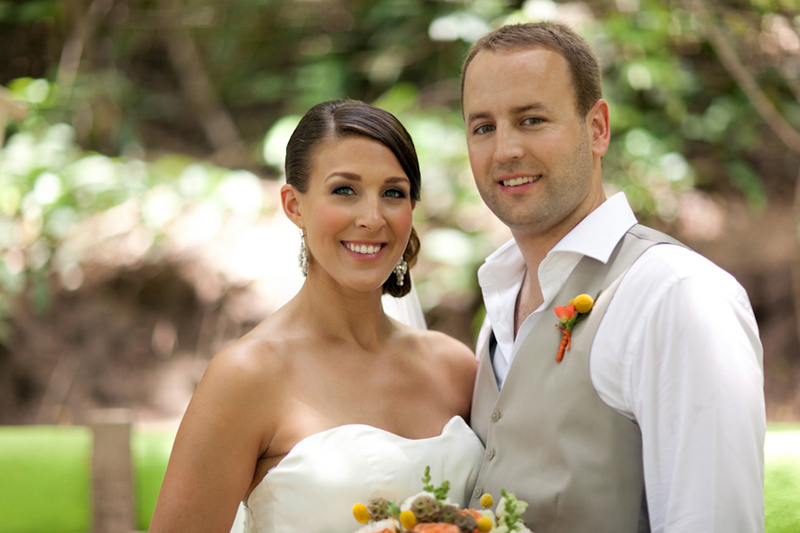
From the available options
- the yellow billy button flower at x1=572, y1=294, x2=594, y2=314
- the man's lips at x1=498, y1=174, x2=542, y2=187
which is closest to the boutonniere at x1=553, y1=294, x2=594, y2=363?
the yellow billy button flower at x1=572, y1=294, x2=594, y2=314

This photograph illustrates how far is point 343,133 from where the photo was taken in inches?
78.3

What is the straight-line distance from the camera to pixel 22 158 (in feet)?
17.1

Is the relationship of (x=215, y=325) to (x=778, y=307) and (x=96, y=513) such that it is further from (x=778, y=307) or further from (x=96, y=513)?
(x=778, y=307)

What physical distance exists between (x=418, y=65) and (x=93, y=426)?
4.41 meters

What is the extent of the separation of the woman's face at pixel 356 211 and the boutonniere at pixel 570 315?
0.58m

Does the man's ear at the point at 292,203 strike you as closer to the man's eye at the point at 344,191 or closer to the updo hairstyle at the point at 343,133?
the updo hairstyle at the point at 343,133

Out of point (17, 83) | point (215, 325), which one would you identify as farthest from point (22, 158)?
point (215, 325)

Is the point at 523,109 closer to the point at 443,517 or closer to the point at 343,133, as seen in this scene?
the point at 343,133

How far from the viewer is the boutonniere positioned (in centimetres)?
169

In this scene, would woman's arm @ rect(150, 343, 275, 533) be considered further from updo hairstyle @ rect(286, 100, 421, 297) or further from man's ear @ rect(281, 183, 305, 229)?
updo hairstyle @ rect(286, 100, 421, 297)

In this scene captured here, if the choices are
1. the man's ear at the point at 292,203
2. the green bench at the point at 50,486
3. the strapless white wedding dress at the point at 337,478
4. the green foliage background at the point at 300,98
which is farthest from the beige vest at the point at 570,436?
the green foliage background at the point at 300,98

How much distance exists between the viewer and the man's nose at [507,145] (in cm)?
193

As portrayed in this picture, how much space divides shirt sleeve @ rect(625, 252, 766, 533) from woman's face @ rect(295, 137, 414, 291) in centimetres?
76

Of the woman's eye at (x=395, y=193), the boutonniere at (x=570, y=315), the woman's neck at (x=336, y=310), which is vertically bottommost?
the boutonniere at (x=570, y=315)
